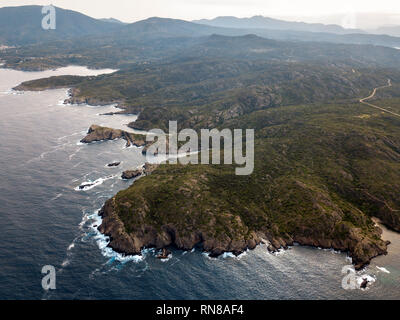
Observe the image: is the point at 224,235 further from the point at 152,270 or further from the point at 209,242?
the point at 152,270

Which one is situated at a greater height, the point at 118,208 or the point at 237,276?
the point at 118,208

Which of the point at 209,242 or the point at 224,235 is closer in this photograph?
the point at 209,242

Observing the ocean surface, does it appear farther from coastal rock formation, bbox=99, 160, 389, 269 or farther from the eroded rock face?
coastal rock formation, bbox=99, 160, 389, 269

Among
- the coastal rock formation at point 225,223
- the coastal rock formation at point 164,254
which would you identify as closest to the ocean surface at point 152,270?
the coastal rock formation at point 164,254

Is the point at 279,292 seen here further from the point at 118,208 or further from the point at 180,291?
the point at 118,208

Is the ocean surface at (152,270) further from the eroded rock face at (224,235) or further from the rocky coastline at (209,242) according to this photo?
the eroded rock face at (224,235)

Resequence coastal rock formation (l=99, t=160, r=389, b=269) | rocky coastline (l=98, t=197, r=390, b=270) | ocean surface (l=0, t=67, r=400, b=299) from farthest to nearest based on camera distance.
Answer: coastal rock formation (l=99, t=160, r=389, b=269), rocky coastline (l=98, t=197, r=390, b=270), ocean surface (l=0, t=67, r=400, b=299)

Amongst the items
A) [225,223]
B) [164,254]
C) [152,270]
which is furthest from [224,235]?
[152,270]

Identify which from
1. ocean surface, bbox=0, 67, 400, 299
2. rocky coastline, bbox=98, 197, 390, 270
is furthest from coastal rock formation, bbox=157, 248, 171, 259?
rocky coastline, bbox=98, 197, 390, 270

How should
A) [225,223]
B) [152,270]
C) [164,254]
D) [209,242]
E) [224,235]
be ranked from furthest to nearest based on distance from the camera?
[225,223], [224,235], [209,242], [164,254], [152,270]

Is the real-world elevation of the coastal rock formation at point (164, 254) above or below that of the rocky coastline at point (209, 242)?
below
